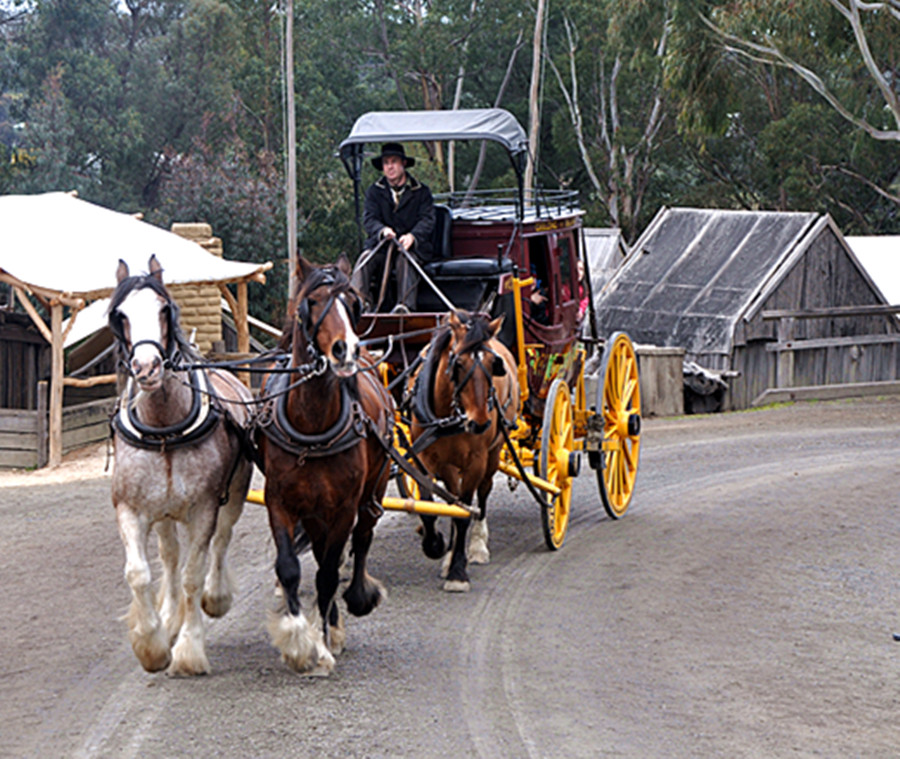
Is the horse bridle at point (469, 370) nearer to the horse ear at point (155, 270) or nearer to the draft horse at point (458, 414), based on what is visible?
the draft horse at point (458, 414)

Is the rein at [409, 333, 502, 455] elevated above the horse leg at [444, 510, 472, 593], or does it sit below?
above

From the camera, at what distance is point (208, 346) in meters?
21.5

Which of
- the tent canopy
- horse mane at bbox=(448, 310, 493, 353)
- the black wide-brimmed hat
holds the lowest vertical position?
horse mane at bbox=(448, 310, 493, 353)

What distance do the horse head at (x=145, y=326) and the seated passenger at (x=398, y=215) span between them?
158 inches

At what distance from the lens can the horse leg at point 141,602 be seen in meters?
6.27

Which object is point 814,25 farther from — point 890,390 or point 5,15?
point 5,15

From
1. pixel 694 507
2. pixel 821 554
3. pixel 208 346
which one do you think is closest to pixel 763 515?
pixel 694 507

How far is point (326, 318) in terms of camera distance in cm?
632

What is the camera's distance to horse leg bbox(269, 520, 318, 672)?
21.5 ft

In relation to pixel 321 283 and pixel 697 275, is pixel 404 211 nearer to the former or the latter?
pixel 321 283

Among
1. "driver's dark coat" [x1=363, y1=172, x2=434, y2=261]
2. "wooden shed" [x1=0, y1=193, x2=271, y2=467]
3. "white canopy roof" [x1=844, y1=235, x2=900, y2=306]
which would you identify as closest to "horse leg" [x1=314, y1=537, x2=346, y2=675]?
"driver's dark coat" [x1=363, y1=172, x2=434, y2=261]

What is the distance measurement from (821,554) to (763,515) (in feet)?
4.92

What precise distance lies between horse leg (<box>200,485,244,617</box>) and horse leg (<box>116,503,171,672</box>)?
827 millimetres

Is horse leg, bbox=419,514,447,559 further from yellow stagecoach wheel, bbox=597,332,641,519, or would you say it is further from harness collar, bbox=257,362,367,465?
yellow stagecoach wheel, bbox=597,332,641,519
